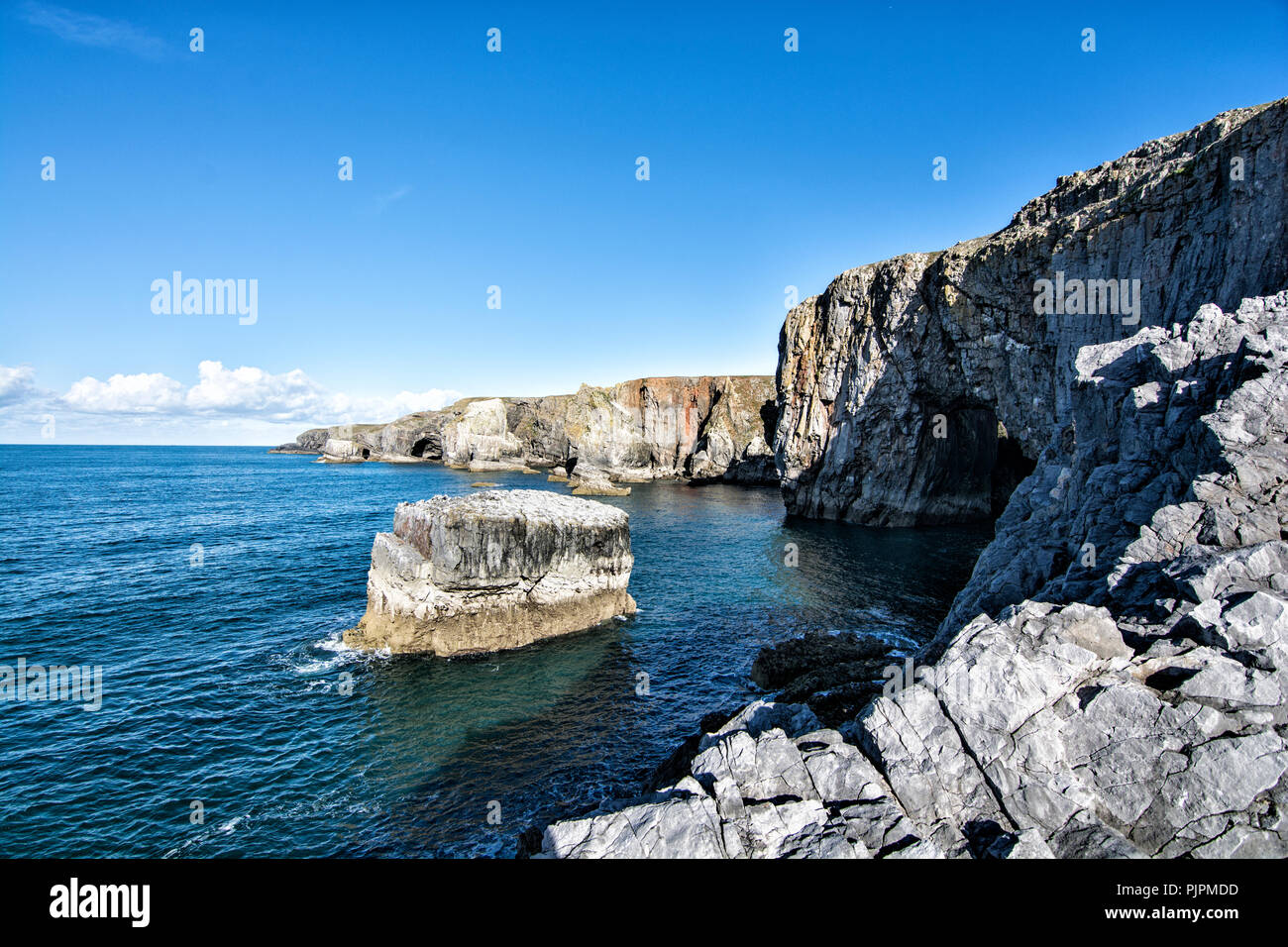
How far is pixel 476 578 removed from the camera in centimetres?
2831

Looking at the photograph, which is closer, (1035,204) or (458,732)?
(458,732)

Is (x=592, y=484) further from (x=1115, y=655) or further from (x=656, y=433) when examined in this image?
(x=1115, y=655)

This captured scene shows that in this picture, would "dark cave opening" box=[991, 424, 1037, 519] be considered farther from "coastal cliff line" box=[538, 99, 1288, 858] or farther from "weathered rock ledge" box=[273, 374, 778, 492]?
"weathered rock ledge" box=[273, 374, 778, 492]

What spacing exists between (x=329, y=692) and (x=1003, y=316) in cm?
4921

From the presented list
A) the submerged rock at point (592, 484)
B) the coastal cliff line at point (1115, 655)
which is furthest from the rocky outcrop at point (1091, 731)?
the submerged rock at point (592, 484)

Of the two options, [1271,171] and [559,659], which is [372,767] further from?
[1271,171]

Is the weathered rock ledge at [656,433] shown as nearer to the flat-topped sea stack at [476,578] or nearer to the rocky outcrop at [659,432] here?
the rocky outcrop at [659,432]

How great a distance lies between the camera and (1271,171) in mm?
22250

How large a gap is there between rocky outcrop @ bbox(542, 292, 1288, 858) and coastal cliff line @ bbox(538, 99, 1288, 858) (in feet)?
0.13

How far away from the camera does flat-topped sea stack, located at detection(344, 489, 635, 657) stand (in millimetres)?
27766

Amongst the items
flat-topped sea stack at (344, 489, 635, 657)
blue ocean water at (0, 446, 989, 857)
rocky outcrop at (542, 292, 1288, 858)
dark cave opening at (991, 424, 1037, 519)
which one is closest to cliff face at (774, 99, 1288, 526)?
dark cave opening at (991, 424, 1037, 519)

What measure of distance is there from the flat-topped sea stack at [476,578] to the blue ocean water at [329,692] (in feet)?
4.17

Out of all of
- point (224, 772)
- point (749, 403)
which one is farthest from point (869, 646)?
point (749, 403)
